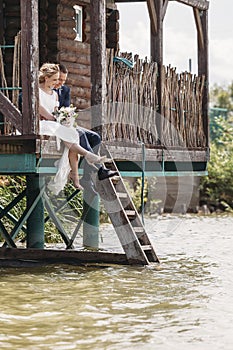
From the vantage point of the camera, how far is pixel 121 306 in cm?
916

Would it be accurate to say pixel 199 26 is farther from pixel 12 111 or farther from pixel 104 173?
pixel 12 111

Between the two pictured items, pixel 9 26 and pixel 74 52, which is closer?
pixel 9 26

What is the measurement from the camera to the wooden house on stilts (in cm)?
1142

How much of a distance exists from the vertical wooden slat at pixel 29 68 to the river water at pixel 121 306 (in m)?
1.82

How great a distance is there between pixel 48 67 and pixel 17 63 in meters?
0.41

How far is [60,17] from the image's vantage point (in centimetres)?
1557

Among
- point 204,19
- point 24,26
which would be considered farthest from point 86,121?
point 24,26

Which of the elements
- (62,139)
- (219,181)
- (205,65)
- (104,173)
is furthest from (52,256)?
(219,181)

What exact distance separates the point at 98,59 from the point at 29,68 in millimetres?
1563

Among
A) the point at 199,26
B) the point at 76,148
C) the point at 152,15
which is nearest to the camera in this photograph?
the point at 76,148

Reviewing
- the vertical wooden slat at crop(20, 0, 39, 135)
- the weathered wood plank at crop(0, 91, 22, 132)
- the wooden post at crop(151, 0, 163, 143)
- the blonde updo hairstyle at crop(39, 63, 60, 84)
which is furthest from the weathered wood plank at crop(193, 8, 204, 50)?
the weathered wood plank at crop(0, 91, 22, 132)

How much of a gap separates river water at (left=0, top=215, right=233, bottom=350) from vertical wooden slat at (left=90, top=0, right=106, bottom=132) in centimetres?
218

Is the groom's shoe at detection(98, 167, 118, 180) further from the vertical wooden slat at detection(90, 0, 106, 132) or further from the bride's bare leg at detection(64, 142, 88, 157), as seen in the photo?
the vertical wooden slat at detection(90, 0, 106, 132)

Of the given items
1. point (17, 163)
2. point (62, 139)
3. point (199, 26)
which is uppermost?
point (199, 26)
